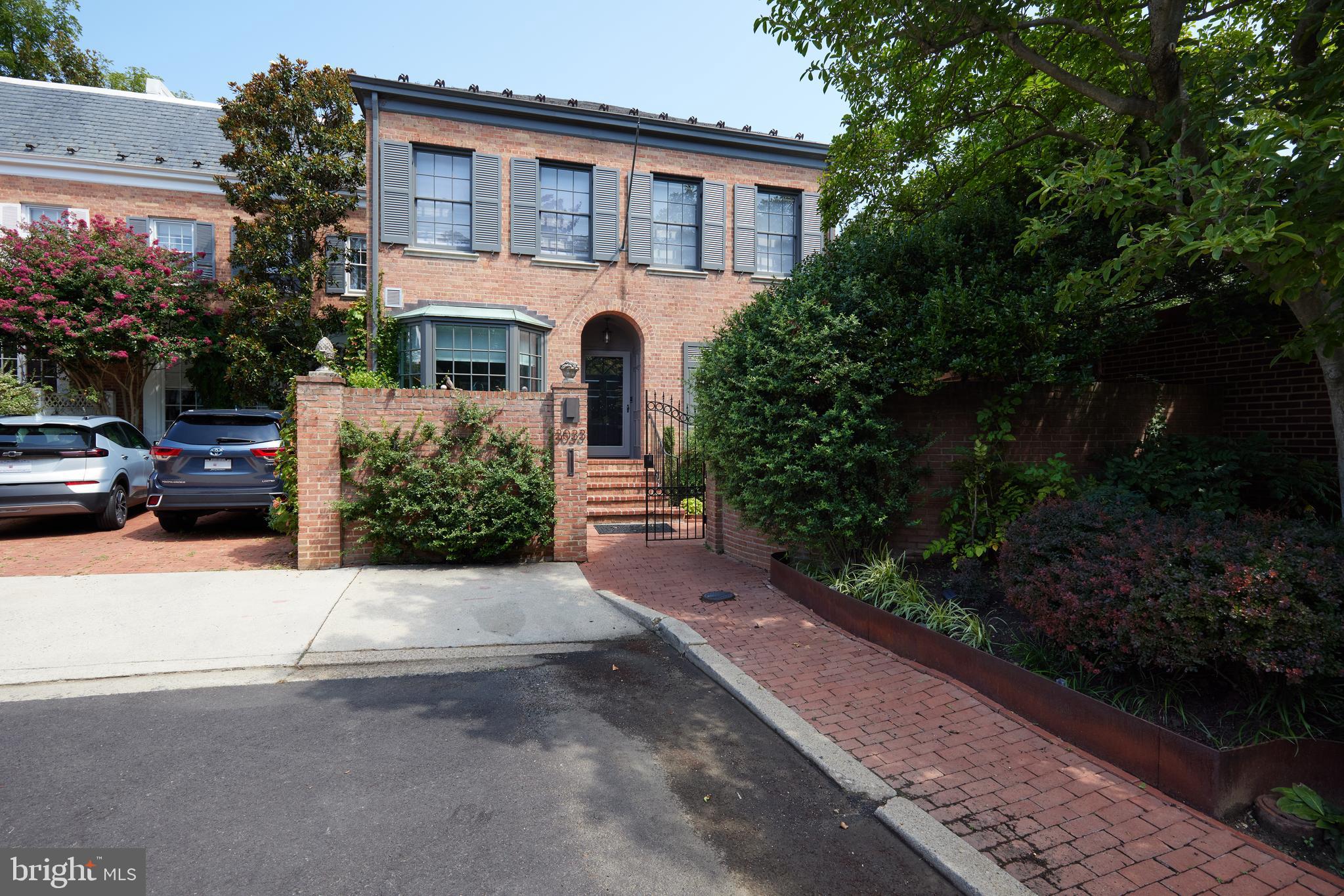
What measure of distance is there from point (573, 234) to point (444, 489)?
747 cm

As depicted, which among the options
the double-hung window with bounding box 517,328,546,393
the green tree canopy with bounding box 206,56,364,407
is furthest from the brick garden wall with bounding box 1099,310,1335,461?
the green tree canopy with bounding box 206,56,364,407

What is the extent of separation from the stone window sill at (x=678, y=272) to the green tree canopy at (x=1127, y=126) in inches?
232

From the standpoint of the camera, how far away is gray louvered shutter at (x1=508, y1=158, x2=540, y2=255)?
39.8 feet

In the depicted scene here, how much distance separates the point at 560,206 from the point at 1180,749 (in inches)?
488

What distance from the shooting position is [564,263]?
488 inches

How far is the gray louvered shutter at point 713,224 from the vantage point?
13203mm

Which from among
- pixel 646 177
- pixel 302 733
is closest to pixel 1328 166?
pixel 302 733

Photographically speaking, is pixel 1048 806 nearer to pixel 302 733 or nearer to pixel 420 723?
pixel 420 723

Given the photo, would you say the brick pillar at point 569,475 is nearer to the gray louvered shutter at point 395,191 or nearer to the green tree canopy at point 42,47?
the gray louvered shutter at point 395,191

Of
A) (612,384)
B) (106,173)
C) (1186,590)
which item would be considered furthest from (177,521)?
(1186,590)

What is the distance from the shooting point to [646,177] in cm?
1285

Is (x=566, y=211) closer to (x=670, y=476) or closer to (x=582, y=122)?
(x=582, y=122)

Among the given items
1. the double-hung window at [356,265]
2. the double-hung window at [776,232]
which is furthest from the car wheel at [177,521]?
the double-hung window at [776,232]

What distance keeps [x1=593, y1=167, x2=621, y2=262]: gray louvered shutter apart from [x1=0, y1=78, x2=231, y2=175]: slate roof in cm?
912
